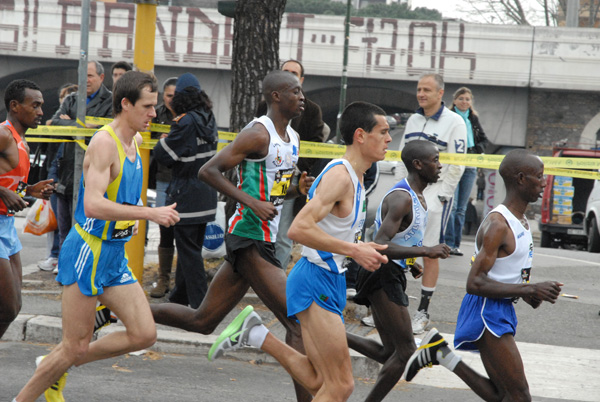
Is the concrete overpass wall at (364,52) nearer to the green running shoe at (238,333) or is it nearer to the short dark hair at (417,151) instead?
the short dark hair at (417,151)

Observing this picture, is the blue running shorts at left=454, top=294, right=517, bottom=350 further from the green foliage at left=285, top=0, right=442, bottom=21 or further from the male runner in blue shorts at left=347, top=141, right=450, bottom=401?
the green foliage at left=285, top=0, right=442, bottom=21

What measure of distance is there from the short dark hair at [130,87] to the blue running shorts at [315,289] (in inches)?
55.2

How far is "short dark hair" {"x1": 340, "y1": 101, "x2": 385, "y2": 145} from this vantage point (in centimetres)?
429

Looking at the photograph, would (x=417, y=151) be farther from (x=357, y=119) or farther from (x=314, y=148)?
(x=314, y=148)

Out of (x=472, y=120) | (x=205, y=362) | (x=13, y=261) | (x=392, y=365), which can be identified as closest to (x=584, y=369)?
(x=392, y=365)

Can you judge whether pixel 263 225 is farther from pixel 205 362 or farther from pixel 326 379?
pixel 205 362

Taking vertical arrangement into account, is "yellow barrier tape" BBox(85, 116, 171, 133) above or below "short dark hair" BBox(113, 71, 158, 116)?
below

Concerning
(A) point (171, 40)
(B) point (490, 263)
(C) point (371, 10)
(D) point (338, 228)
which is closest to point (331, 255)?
(D) point (338, 228)

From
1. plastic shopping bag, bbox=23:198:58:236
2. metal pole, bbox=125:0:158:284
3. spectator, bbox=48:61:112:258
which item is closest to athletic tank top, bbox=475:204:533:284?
metal pole, bbox=125:0:158:284

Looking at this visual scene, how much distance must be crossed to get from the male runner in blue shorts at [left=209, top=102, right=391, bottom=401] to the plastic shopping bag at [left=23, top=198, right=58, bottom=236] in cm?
492

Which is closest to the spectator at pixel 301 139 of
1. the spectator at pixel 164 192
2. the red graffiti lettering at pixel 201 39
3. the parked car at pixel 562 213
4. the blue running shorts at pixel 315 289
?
the spectator at pixel 164 192

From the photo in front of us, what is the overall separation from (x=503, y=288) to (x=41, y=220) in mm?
5748

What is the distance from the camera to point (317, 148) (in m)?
7.89

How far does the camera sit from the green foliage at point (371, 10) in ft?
110
